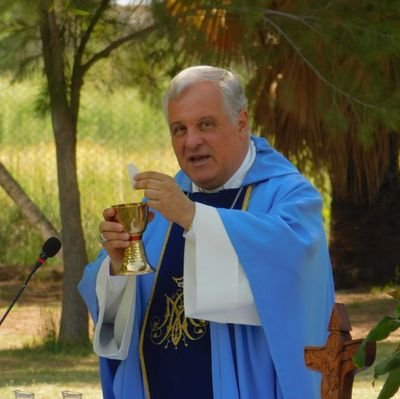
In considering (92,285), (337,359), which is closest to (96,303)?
(92,285)

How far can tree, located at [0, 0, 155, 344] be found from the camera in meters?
10.2

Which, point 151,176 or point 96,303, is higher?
point 151,176

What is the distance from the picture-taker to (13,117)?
17828 millimetres

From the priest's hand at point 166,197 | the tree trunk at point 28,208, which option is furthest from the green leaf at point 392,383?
the tree trunk at point 28,208

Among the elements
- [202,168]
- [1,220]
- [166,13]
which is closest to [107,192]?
[1,220]

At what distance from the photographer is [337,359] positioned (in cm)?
320

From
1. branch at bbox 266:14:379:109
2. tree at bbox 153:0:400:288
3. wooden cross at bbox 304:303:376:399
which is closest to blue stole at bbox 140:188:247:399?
wooden cross at bbox 304:303:376:399

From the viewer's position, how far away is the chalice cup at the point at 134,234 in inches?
154

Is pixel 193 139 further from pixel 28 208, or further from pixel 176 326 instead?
pixel 28 208

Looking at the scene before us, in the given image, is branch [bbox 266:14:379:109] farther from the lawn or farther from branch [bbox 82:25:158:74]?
the lawn

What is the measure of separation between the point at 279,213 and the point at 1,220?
11.7 metres

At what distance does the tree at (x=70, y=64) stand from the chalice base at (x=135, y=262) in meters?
6.08

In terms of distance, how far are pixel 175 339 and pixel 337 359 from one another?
1054 mm

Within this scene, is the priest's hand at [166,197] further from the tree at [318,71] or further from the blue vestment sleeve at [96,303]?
the tree at [318,71]
